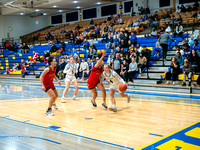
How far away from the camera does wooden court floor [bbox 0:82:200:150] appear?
4.18m

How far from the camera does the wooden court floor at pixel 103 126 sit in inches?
165

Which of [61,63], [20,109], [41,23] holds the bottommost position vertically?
Result: [20,109]

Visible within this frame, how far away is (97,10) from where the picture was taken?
29188 millimetres

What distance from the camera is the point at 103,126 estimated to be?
5.35 meters

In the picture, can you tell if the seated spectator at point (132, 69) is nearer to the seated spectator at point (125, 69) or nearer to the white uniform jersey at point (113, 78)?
the seated spectator at point (125, 69)

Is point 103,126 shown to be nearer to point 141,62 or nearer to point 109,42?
point 141,62

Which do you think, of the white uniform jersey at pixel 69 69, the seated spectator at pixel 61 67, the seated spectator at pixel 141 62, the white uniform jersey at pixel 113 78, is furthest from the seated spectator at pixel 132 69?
the white uniform jersey at pixel 113 78

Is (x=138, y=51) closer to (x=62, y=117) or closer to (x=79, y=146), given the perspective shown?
(x=62, y=117)

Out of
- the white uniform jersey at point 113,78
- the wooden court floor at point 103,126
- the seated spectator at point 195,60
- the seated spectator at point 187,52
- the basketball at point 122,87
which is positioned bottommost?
the wooden court floor at point 103,126

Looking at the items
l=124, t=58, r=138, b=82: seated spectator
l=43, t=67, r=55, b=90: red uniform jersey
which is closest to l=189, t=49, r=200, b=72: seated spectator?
l=124, t=58, r=138, b=82: seated spectator

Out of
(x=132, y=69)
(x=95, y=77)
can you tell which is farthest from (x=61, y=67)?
(x=95, y=77)

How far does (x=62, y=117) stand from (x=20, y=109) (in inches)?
76.5

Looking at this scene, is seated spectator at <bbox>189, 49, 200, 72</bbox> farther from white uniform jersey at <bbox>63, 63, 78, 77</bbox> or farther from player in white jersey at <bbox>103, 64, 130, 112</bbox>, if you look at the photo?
white uniform jersey at <bbox>63, 63, 78, 77</bbox>

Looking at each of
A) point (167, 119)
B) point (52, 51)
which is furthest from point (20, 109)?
point (52, 51)
